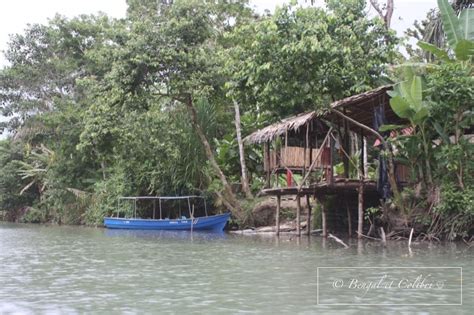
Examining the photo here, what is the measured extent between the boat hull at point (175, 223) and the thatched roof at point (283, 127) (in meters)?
4.58

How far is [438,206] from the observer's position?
1257 centimetres

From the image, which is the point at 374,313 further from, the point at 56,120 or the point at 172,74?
the point at 56,120

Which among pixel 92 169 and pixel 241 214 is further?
pixel 92 169

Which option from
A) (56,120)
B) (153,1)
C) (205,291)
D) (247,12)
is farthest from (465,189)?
(56,120)

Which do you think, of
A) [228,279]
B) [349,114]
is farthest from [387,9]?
[228,279]

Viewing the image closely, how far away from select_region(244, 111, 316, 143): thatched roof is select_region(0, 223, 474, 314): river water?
9.42ft

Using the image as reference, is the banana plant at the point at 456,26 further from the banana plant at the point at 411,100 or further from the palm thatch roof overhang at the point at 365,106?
the palm thatch roof overhang at the point at 365,106

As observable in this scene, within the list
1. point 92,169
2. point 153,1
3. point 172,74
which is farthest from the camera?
point 92,169

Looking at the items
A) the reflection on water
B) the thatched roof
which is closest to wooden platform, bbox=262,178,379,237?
the thatched roof

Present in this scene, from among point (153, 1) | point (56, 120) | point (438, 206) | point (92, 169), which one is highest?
point (153, 1)

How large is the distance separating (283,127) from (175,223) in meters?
7.72

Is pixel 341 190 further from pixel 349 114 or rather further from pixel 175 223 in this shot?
pixel 175 223

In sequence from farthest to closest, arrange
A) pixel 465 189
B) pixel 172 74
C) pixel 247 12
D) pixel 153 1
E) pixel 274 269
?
1. pixel 153 1
2. pixel 247 12
3. pixel 172 74
4. pixel 465 189
5. pixel 274 269

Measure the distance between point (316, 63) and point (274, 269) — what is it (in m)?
5.42
